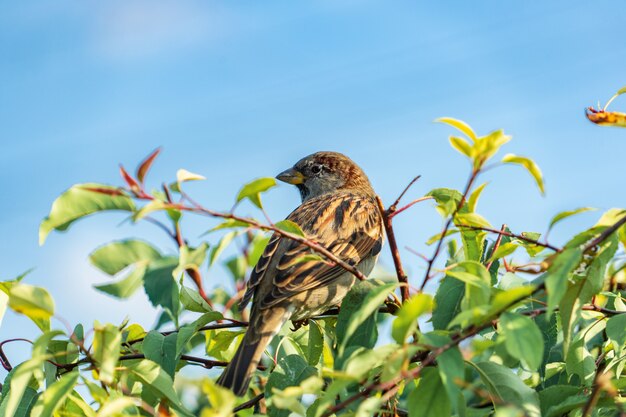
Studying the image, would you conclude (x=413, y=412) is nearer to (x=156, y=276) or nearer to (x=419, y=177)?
(x=419, y=177)

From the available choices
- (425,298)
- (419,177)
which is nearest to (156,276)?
(419,177)

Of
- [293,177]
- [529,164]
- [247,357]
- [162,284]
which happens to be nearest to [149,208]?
[162,284]

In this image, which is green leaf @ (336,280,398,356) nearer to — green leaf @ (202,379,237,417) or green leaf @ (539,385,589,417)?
green leaf @ (202,379,237,417)

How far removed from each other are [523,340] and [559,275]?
178mm

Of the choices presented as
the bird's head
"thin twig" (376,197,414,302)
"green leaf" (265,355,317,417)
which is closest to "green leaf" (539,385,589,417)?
"thin twig" (376,197,414,302)

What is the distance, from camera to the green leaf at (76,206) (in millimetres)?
2143

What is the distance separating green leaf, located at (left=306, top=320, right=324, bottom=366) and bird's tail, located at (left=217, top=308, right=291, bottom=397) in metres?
0.18

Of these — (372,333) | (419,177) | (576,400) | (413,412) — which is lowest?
(576,400)

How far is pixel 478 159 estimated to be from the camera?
2.21 meters

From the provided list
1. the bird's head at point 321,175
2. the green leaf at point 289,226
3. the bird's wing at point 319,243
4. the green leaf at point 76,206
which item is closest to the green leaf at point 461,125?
the green leaf at point 289,226

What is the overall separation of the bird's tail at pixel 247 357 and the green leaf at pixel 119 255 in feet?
2.65

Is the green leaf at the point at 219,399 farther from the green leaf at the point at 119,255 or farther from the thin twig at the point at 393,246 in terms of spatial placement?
the thin twig at the point at 393,246

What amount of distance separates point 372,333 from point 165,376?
0.65 meters

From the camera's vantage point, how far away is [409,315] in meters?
1.93
